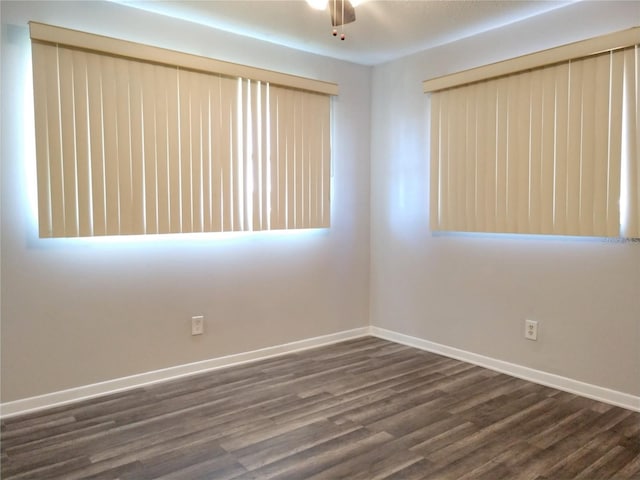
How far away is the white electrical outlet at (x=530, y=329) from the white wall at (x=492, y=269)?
0.11 feet

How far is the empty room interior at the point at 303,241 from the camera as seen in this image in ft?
7.96

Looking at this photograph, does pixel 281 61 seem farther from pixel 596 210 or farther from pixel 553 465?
pixel 553 465

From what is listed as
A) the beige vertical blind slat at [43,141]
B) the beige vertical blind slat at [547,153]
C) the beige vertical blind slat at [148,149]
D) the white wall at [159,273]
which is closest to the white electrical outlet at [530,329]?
the beige vertical blind slat at [547,153]

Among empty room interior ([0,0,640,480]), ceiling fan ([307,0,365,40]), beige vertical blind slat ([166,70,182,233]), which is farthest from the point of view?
beige vertical blind slat ([166,70,182,233])

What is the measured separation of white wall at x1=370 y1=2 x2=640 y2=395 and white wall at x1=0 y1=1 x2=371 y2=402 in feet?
0.82

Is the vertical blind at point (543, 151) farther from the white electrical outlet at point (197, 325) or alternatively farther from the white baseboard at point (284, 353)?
the white electrical outlet at point (197, 325)

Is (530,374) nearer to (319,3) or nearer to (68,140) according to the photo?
(319,3)

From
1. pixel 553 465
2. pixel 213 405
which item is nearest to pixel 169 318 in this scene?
pixel 213 405

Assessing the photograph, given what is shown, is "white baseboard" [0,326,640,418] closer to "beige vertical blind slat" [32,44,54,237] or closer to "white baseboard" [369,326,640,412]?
"white baseboard" [369,326,640,412]

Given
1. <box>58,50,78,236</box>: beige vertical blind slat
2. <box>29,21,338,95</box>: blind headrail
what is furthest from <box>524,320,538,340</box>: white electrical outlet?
<box>58,50,78,236</box>: beige vertical blind slat

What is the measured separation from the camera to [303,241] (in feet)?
12.6

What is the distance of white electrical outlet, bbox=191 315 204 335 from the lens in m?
3.28

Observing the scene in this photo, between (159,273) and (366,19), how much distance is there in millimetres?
2147

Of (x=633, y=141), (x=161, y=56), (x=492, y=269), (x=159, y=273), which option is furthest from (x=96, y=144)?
(x=633, y=141)
